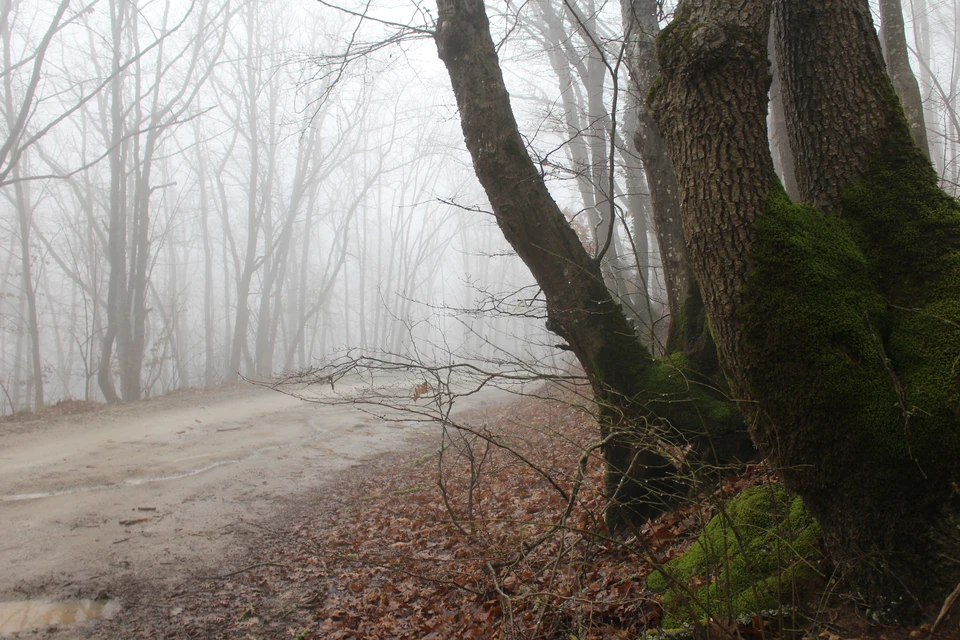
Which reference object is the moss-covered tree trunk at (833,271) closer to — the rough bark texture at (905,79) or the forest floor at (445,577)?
the forest floor at (445,577)

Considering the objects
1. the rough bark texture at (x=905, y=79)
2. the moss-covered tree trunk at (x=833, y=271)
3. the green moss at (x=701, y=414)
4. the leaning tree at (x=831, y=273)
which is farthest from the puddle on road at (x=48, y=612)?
the rough bark texture at (x=905, y=79)

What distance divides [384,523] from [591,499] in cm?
240

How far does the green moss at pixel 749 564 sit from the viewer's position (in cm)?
295

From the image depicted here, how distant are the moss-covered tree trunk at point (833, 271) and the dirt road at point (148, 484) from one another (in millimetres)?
2568

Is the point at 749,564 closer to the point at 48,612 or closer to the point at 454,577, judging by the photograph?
the point at 454,577

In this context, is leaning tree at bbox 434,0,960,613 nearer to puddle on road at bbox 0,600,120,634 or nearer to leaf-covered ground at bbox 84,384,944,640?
leaf-covered ground at bbox 84,384,944,640

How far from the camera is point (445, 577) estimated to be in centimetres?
488

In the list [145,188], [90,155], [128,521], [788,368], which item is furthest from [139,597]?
[90,155]

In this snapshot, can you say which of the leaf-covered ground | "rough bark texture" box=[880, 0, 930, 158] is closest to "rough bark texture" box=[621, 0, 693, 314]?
the leaf-covered ground

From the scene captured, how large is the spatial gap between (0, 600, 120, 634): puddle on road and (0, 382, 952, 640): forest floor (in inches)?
3.8

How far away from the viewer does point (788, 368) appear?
2.88 metres

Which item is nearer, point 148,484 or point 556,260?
point 556,260

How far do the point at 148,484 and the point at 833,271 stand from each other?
8.23m

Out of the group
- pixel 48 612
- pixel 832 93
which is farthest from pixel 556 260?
pixel 48 612
